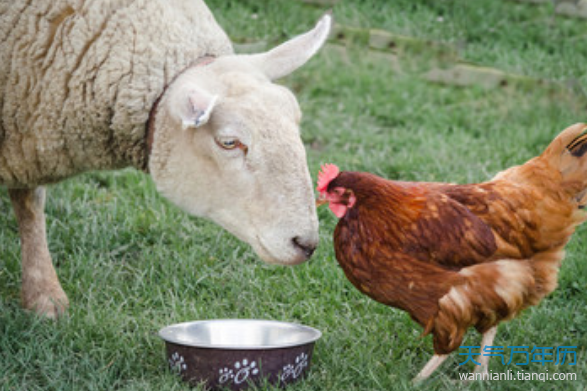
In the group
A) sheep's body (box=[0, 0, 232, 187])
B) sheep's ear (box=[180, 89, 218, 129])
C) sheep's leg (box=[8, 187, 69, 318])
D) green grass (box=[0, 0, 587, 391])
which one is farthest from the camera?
sheep's leg (box=[8, 187, 69, 318])

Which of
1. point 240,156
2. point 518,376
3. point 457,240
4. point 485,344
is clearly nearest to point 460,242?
point 457,240

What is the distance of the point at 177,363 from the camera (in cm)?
349

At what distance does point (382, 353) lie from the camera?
3891mm

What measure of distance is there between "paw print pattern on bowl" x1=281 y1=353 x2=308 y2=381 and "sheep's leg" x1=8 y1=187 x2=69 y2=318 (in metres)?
1.46

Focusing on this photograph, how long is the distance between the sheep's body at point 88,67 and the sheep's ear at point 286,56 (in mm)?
269

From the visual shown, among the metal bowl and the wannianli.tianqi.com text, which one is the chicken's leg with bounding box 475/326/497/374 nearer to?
the wannianli.tianqi.com text

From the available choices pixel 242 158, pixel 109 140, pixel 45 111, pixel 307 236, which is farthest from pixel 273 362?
pixel 45 111

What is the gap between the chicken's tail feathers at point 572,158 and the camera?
12.7 ft

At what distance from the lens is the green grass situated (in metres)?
3.71

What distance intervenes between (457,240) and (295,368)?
0.93m

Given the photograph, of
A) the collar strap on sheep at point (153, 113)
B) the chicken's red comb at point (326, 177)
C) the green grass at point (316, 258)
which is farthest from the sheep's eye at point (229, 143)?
the green grass at point (316, 258)

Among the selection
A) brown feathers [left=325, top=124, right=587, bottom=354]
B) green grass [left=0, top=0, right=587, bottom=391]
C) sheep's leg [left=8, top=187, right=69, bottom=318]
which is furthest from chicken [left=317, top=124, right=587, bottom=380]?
sheep's leg [left=8, top=187, right=69, bottom=318]

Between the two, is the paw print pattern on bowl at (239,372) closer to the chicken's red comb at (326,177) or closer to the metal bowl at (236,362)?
the metal bowl at (236,362)

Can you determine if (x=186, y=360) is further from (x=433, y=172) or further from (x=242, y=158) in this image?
(x=433, y=172)
